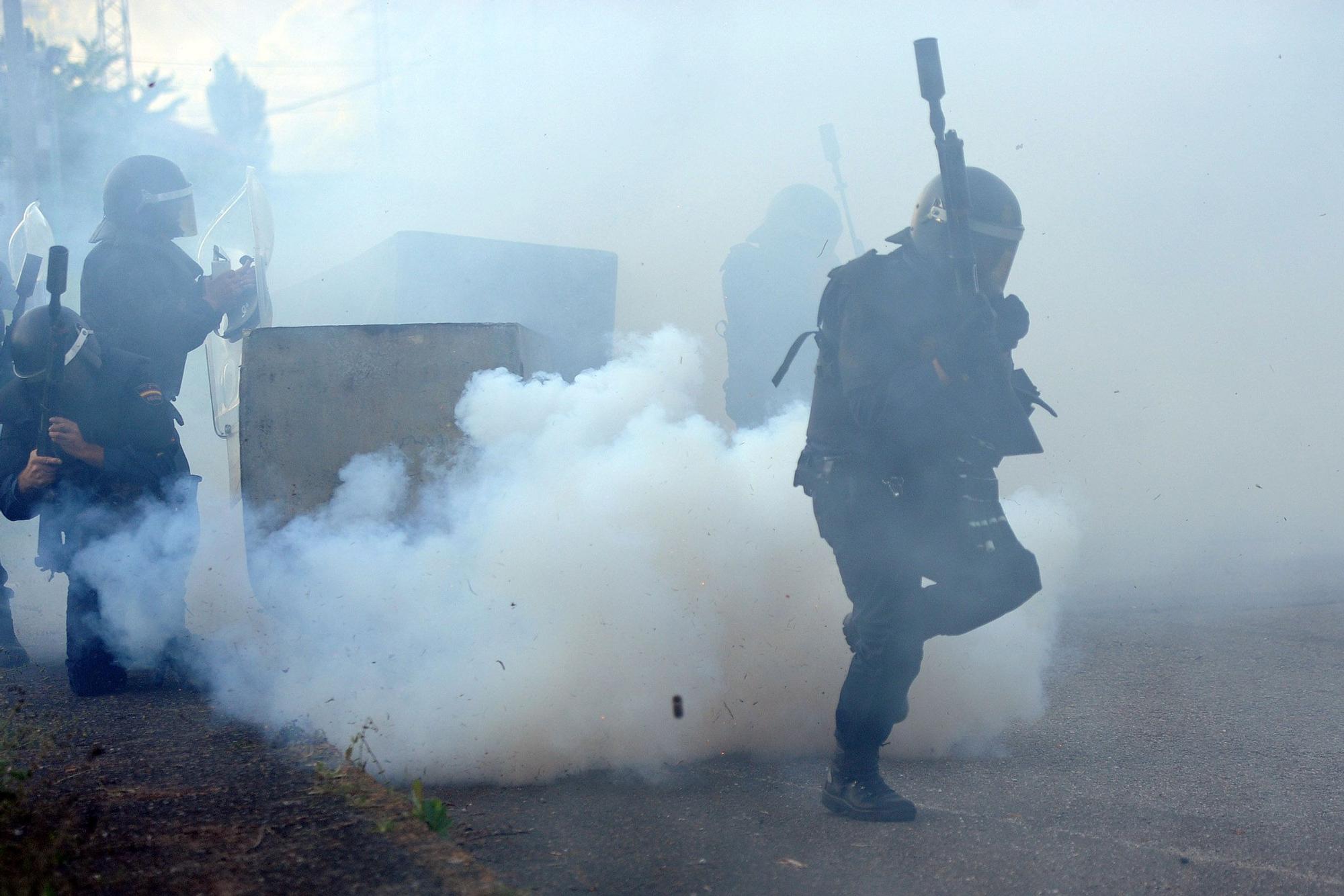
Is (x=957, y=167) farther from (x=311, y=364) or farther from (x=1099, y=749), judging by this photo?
(x=311, y=364)

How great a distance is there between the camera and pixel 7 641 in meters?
6.10

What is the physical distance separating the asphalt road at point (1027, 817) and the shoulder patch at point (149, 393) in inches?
102

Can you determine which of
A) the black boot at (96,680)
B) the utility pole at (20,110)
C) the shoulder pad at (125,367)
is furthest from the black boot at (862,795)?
the utility pole at (20,110)

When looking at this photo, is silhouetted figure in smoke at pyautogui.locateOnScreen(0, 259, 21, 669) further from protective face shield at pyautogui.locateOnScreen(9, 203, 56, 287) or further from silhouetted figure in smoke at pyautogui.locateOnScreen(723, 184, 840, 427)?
silhouetted figure in smoke at pyautogui.locateOnScreen(723, 184, 840, 427)

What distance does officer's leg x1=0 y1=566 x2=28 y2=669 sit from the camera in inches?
227

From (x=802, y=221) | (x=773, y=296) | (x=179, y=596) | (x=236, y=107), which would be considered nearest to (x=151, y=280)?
(x=179, y=596)

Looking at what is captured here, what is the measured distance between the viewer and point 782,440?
15.4 feet

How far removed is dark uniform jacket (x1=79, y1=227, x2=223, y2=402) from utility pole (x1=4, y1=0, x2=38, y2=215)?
9.06m

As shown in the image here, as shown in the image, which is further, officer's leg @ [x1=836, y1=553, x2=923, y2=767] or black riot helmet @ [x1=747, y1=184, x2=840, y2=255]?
black riot helmet @ [x1=747, y1=184, x2=840, y2=255]

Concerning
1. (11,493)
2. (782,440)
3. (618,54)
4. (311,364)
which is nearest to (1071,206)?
(618,54)

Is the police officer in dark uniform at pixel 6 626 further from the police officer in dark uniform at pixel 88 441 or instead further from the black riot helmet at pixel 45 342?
the black riot helmet at pixel 45 342

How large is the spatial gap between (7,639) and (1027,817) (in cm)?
515

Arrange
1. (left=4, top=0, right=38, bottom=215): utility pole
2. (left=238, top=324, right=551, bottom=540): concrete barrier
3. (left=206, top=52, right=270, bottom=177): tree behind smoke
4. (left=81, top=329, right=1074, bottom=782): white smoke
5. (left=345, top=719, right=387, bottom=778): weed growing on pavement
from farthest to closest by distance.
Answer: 1. (left=206, top=52, right=270, bottom=177): tree behind smoke
2. (left=4, top=0, right=38, bottom=215): utility pole
3. (left=238, top=324, right=551, bottom=540): concrete barrier
4. (left=81, top=329, right=1074, bottom=782): white smoke
5. (left=345, top=719, right=387, bottom=778): weed growing on pavement

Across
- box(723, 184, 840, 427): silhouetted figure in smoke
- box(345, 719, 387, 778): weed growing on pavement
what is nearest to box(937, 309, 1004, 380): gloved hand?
box(345, 719, 387, 778): weed growing on pavement
